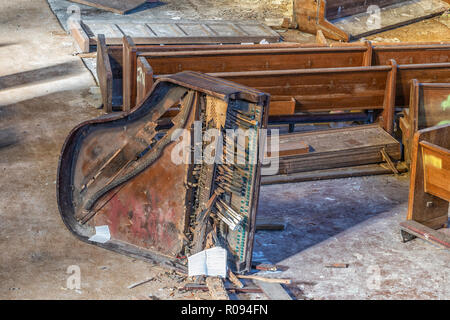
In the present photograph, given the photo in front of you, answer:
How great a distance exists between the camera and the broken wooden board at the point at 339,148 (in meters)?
7.39

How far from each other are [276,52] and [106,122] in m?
3.34

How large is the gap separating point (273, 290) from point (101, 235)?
1.69m

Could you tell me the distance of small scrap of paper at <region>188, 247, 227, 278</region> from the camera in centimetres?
523

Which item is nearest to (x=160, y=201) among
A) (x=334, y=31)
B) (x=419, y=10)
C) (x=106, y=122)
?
(x=106, y=122)

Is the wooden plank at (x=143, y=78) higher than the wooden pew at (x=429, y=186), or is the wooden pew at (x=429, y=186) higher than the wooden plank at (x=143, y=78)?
the wooden plank at (x=143, y=78)

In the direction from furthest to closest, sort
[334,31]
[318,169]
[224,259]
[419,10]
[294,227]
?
[419,10] → [334,31] → [318,169] → [294,227] → [224,259]

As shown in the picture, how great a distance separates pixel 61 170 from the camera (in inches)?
235

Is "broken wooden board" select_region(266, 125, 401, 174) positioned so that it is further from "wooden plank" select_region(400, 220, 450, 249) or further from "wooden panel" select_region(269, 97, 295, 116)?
"wooden plank" select_region(400, 220, 450, 249)

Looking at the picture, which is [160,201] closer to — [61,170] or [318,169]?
[61,170]

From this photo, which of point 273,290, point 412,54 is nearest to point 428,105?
point 412,54

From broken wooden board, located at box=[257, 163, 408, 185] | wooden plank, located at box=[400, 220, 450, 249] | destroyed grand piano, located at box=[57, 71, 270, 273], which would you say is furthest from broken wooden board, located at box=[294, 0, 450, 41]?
destroyed grand piano, located at box=[57, 71, 270, 273]

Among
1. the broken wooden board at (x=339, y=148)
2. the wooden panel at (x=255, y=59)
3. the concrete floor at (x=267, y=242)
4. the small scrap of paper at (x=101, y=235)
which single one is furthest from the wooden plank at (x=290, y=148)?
the small scrap of paper at (x=101, y=235)

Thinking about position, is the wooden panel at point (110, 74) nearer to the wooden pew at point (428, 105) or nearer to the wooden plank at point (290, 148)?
the wooden plank at point (290, 148)

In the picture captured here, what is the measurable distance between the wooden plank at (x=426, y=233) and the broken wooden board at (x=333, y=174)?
1.44m
